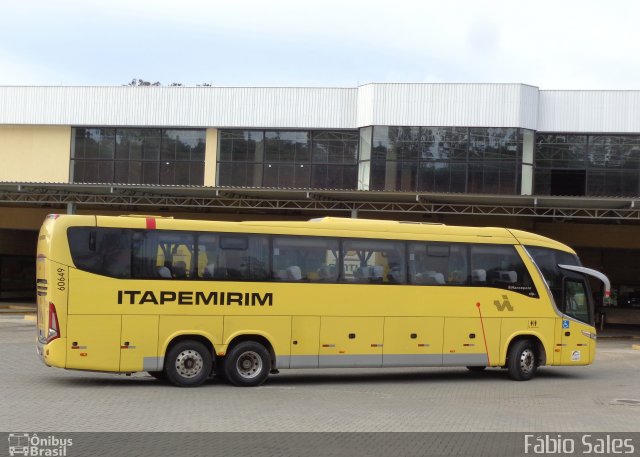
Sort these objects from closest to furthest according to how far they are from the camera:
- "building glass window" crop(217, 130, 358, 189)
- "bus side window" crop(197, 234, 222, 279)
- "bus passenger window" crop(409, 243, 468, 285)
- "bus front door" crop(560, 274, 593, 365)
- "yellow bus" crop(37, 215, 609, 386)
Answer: "yellow bus" crop(37, 215, 609, 386) < "bus side window" crop(197, 234, 222, 279) < "bus passenger window" crop(409, 243, 468, 285) < "bus front door" crop(560, 274, 593, 365) < "building glass window" crop(217, 130, 358, 189)

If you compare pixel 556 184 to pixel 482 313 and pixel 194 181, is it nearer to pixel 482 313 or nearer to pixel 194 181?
pixel 194 181

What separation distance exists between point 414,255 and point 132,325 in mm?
5663

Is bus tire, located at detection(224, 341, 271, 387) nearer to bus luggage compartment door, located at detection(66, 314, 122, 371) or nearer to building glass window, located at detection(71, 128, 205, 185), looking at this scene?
bus luggage compartment door, located at detection(66, 314, 122, 371)

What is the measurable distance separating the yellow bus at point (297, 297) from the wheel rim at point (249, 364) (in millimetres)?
26

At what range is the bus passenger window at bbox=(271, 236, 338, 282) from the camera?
16.7 m

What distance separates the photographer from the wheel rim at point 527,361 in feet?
61.4

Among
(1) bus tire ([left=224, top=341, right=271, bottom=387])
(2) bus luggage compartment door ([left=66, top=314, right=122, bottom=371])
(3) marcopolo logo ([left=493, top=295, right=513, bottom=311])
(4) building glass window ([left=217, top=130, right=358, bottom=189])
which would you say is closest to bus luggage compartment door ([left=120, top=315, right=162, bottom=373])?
(2) bus luggage compartment door ([left=66, top=314, right=122, bottom=371])

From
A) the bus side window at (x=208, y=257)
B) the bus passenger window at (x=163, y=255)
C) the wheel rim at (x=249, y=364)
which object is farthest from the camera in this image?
the wheel rim at (x=249, y=364)

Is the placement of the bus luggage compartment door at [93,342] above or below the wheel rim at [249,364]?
above

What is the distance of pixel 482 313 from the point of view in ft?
59.9

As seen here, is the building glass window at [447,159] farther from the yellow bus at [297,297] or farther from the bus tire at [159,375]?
the bus tire at [159,375]
